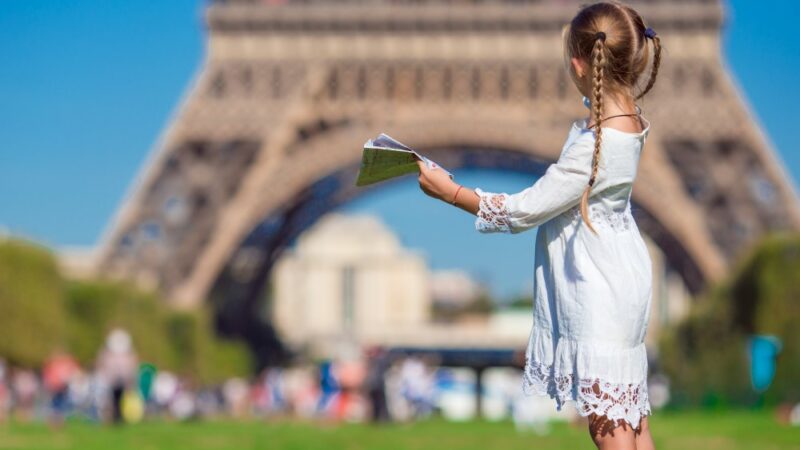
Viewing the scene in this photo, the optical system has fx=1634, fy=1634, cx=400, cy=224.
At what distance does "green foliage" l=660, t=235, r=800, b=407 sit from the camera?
31.8 metres

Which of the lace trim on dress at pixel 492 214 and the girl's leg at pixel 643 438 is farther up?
the lace trim on dress at pixel 492 214

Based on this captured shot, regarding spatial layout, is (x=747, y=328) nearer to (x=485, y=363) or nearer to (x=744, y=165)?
(x=744, y=165)

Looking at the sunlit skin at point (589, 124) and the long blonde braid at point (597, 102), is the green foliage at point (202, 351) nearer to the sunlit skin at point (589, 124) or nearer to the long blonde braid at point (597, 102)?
the sunlit skin at point (589, 124)

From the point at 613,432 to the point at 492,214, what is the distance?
2.28 feet

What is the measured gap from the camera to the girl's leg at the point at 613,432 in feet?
14.7

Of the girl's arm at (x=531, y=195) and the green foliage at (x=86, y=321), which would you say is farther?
the green foliage at (x=86, y=321)

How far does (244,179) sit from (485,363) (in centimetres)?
3043

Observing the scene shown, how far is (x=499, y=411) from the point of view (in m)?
49.3

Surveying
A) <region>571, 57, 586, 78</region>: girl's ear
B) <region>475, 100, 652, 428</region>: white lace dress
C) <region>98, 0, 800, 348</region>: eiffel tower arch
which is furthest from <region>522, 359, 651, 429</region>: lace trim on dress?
<region>98, 0, 800, 348</region>: eiffel tower arch

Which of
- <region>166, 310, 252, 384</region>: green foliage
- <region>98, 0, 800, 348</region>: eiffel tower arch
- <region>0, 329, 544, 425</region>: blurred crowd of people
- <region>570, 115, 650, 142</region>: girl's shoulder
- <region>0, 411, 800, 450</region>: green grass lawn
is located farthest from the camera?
<region>166, 310, 252, 384</region>: green foliage

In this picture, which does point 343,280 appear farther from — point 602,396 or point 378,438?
point 602,396

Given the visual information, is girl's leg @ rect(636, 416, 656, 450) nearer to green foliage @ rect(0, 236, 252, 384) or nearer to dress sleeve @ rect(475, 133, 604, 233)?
dress sleeve @ rect(475, 133, 604, 233)

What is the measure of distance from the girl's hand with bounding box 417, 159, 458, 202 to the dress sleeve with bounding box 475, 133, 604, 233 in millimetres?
140

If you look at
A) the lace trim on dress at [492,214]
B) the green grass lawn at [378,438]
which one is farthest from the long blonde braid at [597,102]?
the green grass lawn at [378,438]
